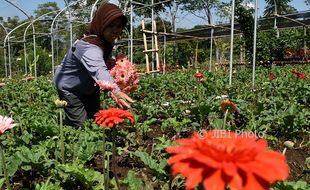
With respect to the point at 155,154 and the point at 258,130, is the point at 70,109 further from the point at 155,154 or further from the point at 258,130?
the point at 258,130

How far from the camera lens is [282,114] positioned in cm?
419

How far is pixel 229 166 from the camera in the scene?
711mm

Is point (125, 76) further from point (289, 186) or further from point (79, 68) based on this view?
point (289, 186)

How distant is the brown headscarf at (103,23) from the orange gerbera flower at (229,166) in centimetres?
271

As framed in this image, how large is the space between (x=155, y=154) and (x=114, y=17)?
103cm

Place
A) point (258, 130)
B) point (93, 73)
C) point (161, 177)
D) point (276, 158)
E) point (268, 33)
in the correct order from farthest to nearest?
point (268, 33) → point (258, 130) → point (93, 73) → point (161, 177) → point (276, 158)

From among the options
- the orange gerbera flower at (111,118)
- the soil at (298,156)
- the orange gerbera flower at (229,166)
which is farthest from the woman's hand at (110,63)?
the orange gerbera flower at (229,166)

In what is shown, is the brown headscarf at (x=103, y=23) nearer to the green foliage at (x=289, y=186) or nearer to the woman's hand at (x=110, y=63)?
the woman's hand at (x=110, y=63)

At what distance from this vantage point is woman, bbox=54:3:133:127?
330cm

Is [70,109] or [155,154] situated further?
[70,109]

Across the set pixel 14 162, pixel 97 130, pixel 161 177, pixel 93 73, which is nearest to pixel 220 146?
pixel 161 177

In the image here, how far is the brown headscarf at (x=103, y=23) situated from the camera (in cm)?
342

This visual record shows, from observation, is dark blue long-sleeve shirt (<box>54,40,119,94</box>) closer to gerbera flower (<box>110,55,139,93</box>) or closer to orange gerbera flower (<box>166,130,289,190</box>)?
gerbera flower (<box>110,55,139,93</box>)

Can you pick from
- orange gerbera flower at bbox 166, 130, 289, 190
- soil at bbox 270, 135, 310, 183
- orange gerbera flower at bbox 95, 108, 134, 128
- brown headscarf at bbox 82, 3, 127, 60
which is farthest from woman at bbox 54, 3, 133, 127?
orange gerbera flower at bbox 166, 130, 289, 190
